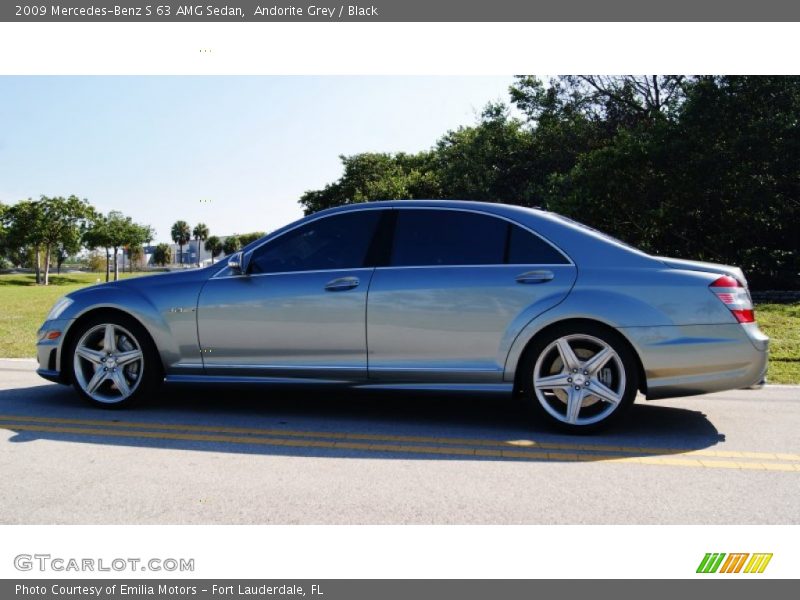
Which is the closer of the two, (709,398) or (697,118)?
(709,398)

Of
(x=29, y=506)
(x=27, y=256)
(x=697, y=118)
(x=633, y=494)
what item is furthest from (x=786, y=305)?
(x=27, y=256)

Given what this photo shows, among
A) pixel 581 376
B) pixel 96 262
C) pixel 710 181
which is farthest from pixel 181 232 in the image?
pixel 581 376

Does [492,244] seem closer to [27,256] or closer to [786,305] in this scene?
[786,305]

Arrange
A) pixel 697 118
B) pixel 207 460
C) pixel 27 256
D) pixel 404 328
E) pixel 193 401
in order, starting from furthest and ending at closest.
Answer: pixel 27 256, pixel 697 118, pixel 193 401, pixel 404 328, pixel 207 460

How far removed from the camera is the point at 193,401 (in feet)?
20.6

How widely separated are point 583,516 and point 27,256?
4055 inches

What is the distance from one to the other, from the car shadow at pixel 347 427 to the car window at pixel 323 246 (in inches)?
39.2

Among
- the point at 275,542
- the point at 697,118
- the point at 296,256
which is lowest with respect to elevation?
the point at 275,542

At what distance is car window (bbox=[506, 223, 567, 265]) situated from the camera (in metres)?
5.11

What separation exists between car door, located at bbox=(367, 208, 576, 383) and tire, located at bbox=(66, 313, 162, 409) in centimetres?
185

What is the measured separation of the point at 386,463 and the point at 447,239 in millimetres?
1750

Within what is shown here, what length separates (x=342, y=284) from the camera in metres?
5.32

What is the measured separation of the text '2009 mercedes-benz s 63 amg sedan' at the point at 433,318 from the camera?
16.0ft

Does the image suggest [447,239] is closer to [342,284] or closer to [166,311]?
[342,284]
